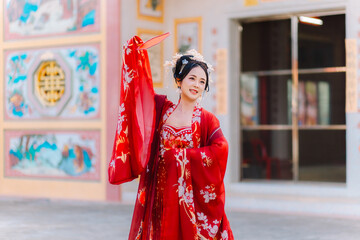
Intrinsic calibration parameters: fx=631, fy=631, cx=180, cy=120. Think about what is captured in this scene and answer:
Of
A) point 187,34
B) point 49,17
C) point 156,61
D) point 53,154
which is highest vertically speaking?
point 49,17

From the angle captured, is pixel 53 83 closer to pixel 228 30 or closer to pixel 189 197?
pixel 228 30

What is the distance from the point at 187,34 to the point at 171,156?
5042 mm

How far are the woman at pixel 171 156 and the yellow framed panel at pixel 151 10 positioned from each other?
4.74 metres

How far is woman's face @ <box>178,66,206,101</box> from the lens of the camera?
357cm

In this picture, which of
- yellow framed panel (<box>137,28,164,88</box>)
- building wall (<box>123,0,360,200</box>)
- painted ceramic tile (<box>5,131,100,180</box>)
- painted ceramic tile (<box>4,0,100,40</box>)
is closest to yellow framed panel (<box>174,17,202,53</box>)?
building wall (<box>123,0,360,200</box>)

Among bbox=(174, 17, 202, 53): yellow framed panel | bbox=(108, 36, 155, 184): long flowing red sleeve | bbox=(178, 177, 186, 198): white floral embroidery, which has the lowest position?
bbox=(178, 177, 186, 198): white floral embroidery

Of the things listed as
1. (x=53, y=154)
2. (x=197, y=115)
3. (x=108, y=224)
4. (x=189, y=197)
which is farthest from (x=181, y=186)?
(x=53, y=154)

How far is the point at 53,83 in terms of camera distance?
8609 mm

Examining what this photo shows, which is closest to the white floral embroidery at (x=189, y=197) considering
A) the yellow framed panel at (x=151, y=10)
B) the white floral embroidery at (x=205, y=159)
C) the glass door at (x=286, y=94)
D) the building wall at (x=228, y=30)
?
the white floral embroidery at (x=205, y=159)

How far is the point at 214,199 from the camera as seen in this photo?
3488 millimetres

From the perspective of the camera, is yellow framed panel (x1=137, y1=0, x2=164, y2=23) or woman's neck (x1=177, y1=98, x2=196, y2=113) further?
yellow framed panel (x1=137, y1=0, x2=164, y2=23)

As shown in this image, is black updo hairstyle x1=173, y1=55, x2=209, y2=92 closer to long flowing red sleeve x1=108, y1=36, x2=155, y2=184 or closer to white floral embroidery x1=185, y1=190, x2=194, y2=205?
long flowing red sleeve x1=108, y1=36, x2=155, y2=184

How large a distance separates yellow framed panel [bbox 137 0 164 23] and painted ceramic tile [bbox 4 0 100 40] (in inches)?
22.3

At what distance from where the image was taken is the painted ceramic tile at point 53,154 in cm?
829
